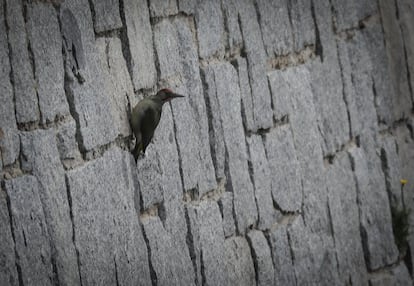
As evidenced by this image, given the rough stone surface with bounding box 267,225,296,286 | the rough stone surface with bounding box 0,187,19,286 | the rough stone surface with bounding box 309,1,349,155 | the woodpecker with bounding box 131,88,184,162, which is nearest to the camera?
the rough stone surface with bounding box 0,187,19,286

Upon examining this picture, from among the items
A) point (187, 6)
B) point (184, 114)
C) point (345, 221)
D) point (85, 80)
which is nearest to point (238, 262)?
point (184, 114)

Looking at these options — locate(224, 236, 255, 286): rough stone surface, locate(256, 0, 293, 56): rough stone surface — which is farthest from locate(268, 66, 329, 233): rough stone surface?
locate(224, 236, 255, 286): rough stone surface

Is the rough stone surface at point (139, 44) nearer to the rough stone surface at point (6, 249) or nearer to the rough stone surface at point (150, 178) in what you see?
the rough stone surface at point (150, 178)

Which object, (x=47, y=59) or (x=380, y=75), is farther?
(x=380, y=75)

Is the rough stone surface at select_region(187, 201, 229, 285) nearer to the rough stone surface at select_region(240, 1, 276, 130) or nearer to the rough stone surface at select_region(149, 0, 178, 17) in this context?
the rough stone surface at select_region(240, 1, 276, 130)

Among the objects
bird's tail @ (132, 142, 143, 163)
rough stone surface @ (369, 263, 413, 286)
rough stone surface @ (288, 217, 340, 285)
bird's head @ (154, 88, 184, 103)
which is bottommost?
rough stone surface @ (369, 263, 413, 286)

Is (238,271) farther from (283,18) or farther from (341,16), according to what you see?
(341,16)

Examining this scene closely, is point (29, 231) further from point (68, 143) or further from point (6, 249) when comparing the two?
point (68, 143)
